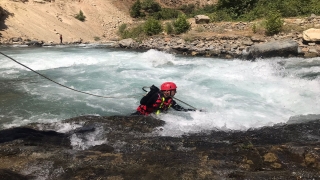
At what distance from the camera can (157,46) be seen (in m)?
18.8

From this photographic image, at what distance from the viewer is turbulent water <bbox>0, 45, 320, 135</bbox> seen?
644 centimetres

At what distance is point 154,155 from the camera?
3.71 m

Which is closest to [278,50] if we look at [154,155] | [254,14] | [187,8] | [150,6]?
[254,14]

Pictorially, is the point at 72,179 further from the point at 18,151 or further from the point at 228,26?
the point at 228,26

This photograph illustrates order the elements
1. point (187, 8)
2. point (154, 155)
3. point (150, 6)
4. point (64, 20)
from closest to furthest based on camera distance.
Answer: point (154, 155) < point (64, 20) < point (187, 8) < point (150, 6)

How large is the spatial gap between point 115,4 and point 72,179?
39.7m

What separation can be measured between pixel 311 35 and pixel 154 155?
517 inches

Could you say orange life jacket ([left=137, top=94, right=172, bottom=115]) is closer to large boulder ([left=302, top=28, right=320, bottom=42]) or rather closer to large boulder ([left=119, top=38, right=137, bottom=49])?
large boulder ([left=302, top=28, right=320, bottom=42])

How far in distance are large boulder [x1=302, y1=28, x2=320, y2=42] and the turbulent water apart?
6.52 feet

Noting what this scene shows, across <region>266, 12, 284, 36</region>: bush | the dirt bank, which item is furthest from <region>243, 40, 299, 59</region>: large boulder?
the dirt bank

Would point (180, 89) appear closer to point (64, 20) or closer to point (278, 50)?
point (278, 50)

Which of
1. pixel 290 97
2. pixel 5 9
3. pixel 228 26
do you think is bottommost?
pixel 290 97

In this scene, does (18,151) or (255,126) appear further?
(255,126)

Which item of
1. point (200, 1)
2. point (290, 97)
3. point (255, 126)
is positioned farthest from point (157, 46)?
point (200, 1)
